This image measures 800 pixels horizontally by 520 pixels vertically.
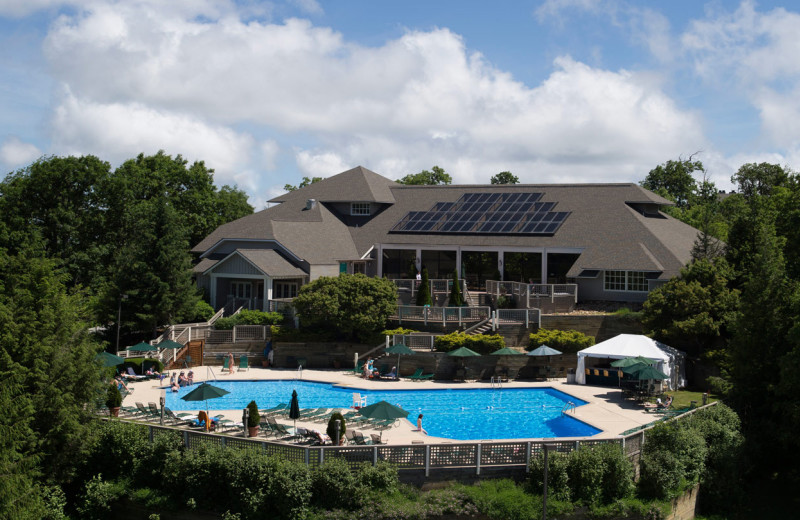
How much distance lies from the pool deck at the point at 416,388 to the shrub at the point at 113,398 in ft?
5.61

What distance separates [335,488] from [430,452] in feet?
10.4

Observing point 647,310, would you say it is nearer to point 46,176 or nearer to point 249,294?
point 249,294

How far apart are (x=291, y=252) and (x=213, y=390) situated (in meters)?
21.0

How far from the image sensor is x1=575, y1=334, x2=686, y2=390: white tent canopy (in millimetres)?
35250

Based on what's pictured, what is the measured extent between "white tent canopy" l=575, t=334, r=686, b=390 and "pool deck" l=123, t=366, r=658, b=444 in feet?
5.14

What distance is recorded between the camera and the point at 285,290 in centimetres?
4841

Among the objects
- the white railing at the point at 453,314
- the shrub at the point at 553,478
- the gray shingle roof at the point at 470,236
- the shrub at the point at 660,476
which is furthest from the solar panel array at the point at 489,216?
the shrub at the point at 553,478

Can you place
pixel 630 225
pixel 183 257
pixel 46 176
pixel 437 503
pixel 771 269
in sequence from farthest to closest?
pixel 46 176
pixel 630 225
pixel 183 257
pixel 771 269
pixel 437 503

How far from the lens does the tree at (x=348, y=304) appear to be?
136 ft

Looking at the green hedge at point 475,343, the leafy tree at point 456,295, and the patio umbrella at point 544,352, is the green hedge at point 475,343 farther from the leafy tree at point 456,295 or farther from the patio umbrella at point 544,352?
the leafy tree at point 456,295

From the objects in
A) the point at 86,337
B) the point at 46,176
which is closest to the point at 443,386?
the point at 86,337

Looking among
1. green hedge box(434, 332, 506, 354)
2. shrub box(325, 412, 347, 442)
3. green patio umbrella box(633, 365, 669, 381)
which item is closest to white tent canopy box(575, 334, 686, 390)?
green patio umbrella box(633, 365, 669, 381)

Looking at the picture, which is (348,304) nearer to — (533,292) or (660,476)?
(533,292)

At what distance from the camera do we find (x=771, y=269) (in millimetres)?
30438
